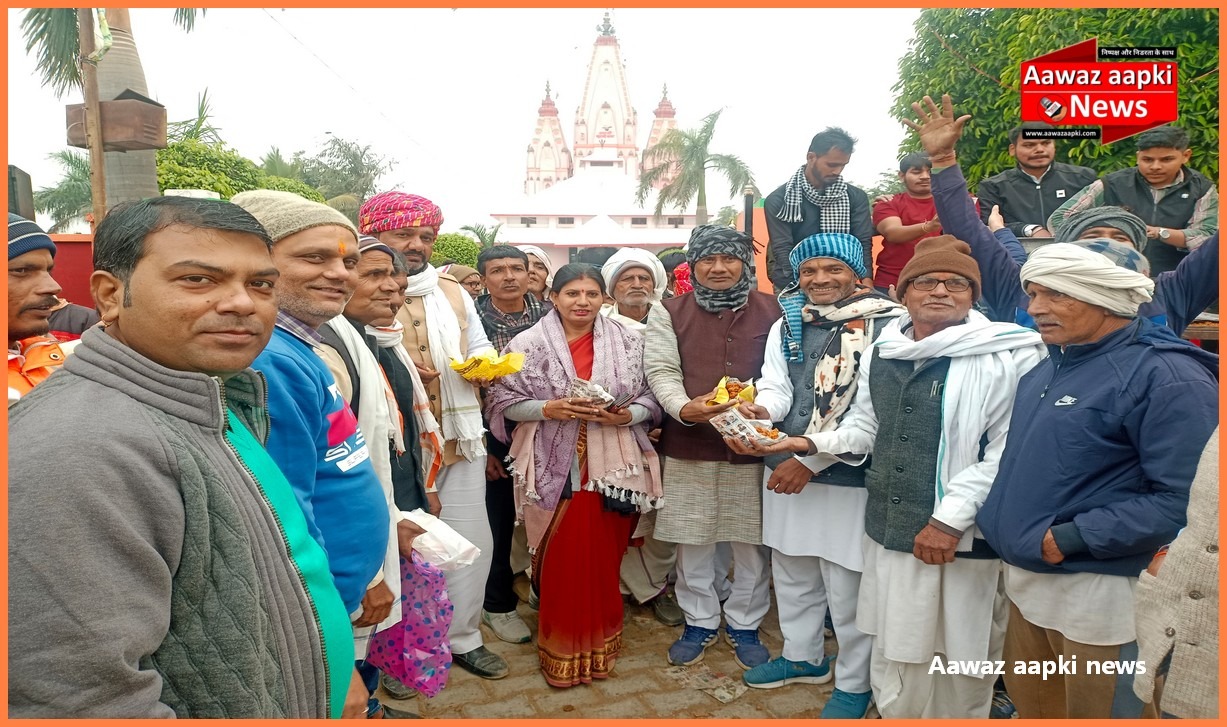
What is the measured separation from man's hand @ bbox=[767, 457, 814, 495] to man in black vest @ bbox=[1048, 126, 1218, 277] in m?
2.49

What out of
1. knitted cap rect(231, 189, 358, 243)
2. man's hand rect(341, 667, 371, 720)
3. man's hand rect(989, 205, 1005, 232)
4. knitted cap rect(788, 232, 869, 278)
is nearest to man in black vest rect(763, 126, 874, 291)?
man's hand rect(989, 205, 1005, 232)

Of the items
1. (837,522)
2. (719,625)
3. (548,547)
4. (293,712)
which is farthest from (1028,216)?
(293,712)

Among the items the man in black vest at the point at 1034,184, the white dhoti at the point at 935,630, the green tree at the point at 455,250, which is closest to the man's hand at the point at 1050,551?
the white dhoti at the point at 935,630

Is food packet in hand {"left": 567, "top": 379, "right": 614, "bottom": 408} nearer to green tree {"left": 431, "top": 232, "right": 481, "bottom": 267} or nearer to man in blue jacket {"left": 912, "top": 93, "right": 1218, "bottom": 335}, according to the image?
man in blue jacket {"left": 912, "top": 93, "right": 1218, "bottom": 335}

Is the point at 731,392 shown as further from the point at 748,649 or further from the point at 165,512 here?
the point at 165,512

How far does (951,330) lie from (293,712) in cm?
259

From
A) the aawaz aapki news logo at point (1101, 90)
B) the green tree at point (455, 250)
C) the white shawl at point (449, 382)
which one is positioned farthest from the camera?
the green tree at point (455, 250)

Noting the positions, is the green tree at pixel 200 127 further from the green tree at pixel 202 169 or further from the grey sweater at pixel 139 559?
the grey sweater at pixel 139 559

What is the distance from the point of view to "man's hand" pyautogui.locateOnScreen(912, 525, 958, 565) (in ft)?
9.16

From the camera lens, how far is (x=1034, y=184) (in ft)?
17.0

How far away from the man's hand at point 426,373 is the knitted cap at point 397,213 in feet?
2.36

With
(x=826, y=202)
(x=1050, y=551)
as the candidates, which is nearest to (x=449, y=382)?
(x=1050, y=551)

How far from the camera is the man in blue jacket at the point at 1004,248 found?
3227mm

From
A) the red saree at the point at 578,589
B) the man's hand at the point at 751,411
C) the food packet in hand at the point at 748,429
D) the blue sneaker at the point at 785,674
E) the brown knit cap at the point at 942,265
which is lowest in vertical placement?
the blue sneaker at the point at 785,674
